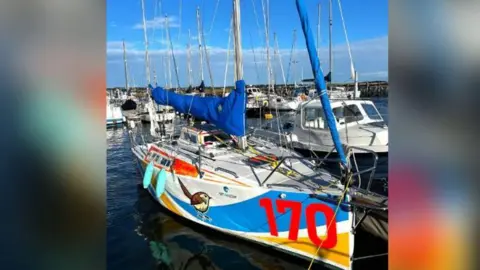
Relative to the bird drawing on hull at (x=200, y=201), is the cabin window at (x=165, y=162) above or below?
above

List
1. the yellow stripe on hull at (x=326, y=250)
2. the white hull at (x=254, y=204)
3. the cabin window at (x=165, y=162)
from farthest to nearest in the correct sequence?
1. the cabin window at (x=165, y=162)
2. the white hull at (x=254, y=204)
3. the yellow stripe on hull at (x=326, y=250)

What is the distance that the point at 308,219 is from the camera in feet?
23.6

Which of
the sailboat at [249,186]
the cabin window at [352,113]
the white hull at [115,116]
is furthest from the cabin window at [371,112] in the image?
the white hull at [115,116]

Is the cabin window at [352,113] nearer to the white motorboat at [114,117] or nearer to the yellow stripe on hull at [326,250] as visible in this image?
the yellow stripe on hull at [326,250]

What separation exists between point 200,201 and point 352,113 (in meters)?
11.3

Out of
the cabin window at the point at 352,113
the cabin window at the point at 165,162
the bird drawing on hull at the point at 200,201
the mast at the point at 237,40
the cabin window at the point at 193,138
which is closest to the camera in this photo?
the bird drawing on hull at the point at 200,201

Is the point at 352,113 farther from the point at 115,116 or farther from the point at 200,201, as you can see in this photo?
the point at 115,116

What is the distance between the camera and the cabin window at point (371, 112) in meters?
17.9

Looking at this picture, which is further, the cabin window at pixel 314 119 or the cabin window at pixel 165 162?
the cabin window at pixel 314 119

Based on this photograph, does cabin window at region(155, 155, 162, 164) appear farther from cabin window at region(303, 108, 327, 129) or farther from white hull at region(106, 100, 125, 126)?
white hull at region(106, 100, 125, 126)

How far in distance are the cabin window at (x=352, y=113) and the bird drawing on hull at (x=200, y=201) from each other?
1079 centimetres
